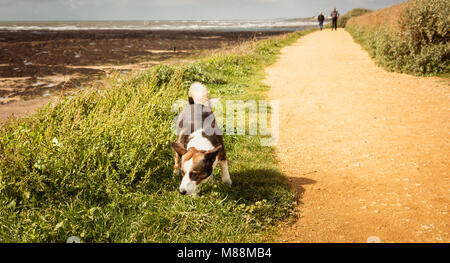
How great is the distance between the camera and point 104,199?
3.65 meters

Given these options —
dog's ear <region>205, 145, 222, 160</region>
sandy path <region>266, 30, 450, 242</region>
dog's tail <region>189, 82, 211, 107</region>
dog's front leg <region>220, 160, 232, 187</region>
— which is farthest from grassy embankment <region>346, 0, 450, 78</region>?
dog's ear <region>205, 145, 222, 160</region>

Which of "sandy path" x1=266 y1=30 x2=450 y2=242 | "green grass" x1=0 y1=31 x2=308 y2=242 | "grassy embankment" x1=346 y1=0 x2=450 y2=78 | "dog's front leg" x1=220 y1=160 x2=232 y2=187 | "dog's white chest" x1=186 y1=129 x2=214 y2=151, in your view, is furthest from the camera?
"grassy embankment" x1=346 y1=0 x2=450 y2=78

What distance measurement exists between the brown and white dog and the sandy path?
1.28m

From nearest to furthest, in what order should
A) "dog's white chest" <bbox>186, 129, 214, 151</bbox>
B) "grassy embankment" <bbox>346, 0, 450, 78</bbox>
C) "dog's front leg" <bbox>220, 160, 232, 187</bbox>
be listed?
1. "dog's white chest" <bbox>186, 129, 214, 151</bbox>
2. "dog's front leg" <bbox>220, 160, 232, 187</bbox>
3. "grassy embankment" <bbox>346, 0, 450, 78</bbox>

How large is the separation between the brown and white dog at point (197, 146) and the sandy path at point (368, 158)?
1283mm

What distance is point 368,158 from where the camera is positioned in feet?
16.9

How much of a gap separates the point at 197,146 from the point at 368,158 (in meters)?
3.47

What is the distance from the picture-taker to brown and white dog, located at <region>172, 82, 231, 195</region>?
3320mm

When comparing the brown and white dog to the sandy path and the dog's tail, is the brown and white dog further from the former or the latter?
the sandy path

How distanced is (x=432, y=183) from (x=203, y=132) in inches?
143

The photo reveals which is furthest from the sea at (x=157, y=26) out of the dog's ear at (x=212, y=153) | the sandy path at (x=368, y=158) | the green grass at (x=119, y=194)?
the dog's ear at (x=212, y=153)

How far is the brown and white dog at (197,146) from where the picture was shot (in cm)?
332

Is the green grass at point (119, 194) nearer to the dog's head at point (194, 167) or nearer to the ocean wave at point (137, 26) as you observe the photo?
the dog's head at point (194, 167)
